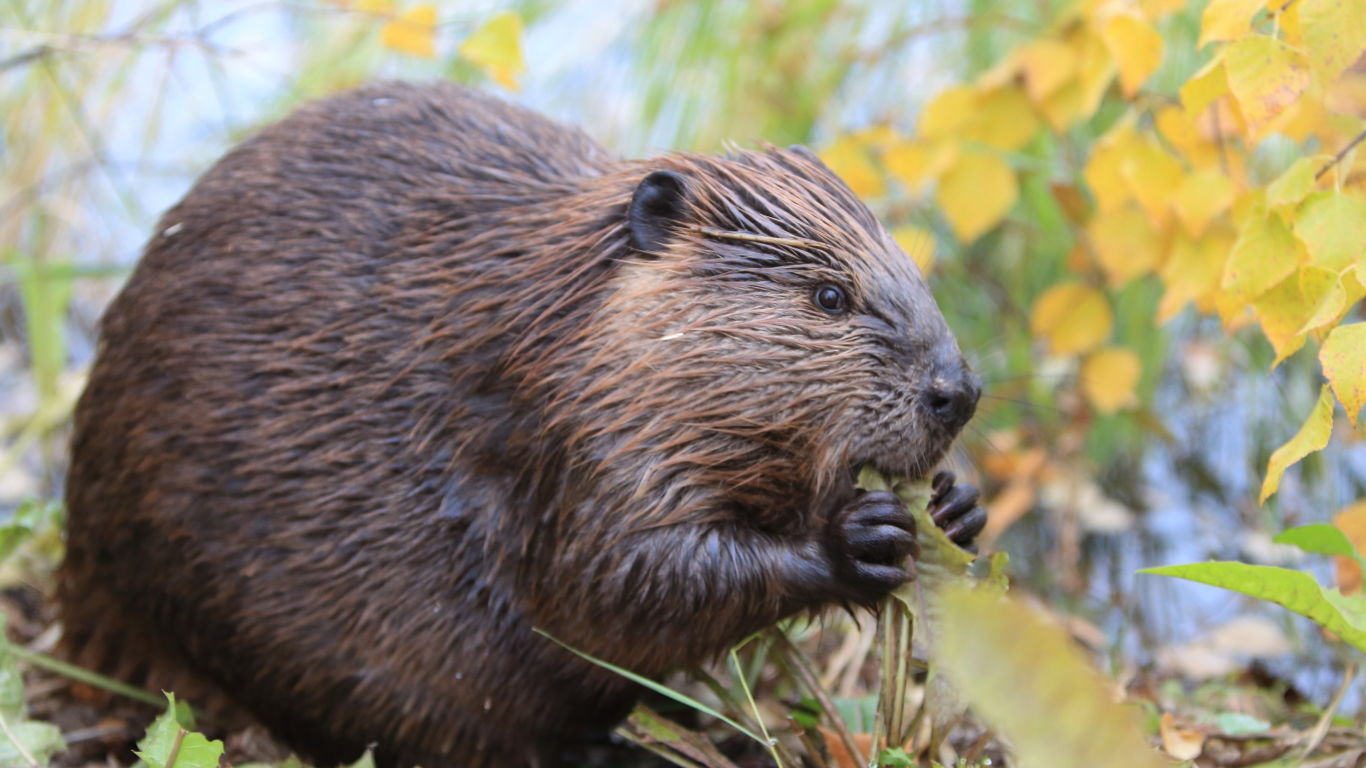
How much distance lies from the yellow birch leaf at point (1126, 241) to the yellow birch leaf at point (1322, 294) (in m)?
1.16

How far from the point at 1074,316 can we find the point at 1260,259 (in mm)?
1993

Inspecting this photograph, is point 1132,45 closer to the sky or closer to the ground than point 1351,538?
closer to the sky

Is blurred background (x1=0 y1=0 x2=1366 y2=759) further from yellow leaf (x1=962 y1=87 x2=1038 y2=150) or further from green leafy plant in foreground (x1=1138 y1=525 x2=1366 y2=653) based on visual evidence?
green leafy plant in foreground (x1=1138 y1=525 x2=1366 y2=653)

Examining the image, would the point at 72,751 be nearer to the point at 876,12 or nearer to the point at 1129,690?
the point at 1129,690

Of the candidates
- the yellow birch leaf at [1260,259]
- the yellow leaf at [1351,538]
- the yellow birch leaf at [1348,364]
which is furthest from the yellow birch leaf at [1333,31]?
the yellow leaf at [1351,538]

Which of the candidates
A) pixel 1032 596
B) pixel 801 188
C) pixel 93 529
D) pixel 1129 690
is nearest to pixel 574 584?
pixel 801 188

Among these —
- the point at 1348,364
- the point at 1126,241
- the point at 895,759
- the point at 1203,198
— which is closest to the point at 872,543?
the point at 895,759

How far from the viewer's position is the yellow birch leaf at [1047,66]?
141 inches

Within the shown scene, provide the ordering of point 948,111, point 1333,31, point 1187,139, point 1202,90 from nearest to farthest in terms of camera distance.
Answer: point 1333,31
point 1202,90
point 1187,139
point 948,111

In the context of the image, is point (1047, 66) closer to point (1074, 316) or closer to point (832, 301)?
point (1074, 316)

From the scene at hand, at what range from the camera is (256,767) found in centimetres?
239

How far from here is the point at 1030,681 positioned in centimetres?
127

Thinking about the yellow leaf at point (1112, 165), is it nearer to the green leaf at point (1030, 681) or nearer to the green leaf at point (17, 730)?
the green leaf at point (1030, 681)

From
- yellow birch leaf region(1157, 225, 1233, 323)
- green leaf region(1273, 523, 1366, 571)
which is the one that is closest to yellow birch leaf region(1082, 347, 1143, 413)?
yellow birch leaf region(1157, 225, 1233, 323)
